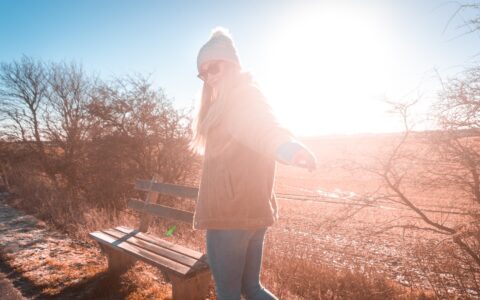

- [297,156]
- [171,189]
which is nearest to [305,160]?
[297,156]

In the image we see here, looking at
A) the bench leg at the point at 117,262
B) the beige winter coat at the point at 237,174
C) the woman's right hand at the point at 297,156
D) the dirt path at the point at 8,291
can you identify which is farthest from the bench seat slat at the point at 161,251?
the woman's right hand at the point at 297,156

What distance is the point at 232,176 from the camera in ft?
4.46

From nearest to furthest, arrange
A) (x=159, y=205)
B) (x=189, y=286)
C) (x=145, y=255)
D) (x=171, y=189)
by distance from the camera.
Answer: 1. (x=189, y=286)
2. (x=145, y=255)
3. (x=171, y=189)
4. (x=159, y=205)

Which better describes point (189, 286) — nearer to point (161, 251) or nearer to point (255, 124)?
point (161, 251)

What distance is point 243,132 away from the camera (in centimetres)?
123

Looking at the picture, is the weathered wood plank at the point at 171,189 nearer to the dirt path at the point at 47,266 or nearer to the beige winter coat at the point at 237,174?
the dirt path at the point at 47,266

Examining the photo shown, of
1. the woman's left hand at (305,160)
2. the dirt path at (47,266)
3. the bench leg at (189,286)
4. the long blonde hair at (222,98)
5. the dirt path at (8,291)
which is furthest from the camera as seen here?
the dirt path at (47,266)

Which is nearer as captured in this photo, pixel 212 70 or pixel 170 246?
pixel 212 70

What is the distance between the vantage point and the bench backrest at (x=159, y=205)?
3.38 meters

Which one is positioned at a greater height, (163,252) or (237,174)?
(237,174)

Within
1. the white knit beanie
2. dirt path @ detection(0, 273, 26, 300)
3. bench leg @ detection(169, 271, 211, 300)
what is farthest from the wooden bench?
the white knit beanie

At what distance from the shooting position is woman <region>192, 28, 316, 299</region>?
4.31 ft

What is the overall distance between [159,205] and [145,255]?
1116mm

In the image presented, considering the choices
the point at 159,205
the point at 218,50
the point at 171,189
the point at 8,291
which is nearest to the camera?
the point at 218,50
